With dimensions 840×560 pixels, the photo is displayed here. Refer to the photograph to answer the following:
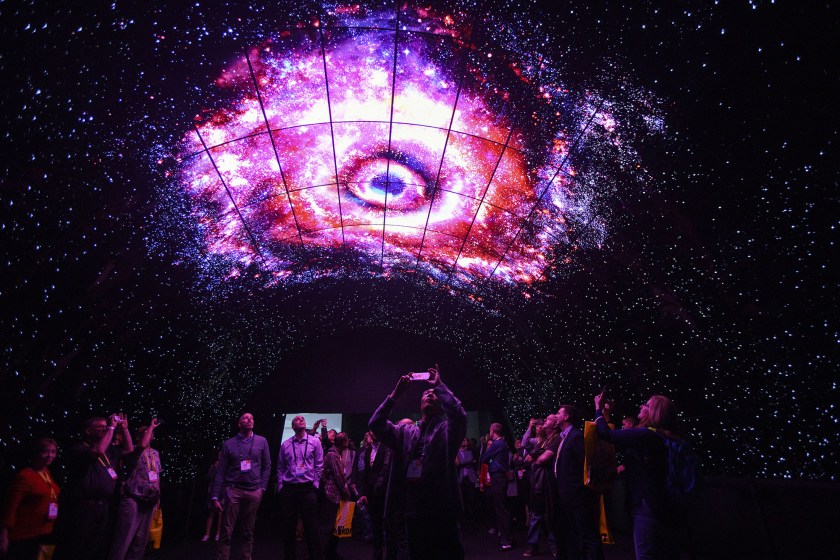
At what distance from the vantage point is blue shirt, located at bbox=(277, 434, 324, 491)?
18.2ft

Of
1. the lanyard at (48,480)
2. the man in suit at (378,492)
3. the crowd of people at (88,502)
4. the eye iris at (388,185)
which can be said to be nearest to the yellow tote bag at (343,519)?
the man in suit at (378,492)

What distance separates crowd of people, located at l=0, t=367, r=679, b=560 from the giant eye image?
150 inches

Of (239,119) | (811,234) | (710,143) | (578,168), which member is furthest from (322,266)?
(811,234)

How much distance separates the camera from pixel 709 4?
411cm

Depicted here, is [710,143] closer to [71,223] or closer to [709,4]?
[709,4]

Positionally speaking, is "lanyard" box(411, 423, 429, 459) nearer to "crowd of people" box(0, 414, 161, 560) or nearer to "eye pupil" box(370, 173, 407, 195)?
"crowd of people" box(0, 414, 161, 560)

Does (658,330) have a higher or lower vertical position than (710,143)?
lower

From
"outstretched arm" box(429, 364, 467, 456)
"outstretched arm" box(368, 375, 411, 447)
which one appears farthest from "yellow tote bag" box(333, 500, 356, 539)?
"outstretched arm" box(429, 364, 467, 456)

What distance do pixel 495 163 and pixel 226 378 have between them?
10.5m

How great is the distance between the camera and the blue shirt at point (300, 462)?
18.2ft

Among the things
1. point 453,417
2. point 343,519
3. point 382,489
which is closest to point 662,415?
point 453,417

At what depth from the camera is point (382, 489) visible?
5645 mm

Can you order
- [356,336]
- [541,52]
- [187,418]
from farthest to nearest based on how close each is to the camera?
[356,336]
[187,418]
[541,52]

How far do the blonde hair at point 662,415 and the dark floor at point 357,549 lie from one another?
14.2 feet
